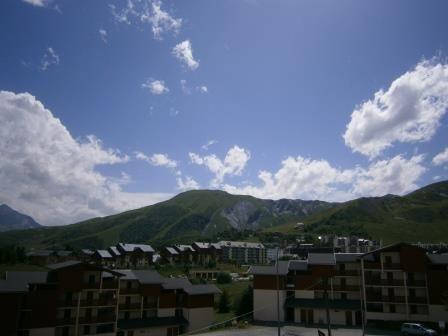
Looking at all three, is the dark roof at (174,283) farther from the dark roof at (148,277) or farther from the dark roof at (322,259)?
the dark roof at (322,259)

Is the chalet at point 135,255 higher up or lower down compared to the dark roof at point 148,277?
higher up

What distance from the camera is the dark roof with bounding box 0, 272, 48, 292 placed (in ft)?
173

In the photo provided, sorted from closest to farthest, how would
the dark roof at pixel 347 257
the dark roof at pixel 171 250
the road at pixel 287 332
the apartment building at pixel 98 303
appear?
the apartment building at pixel 98 303 → the road at pixel 287 332 → the dark roof at pixel 347 257 → the dark roof at pixel 171 250

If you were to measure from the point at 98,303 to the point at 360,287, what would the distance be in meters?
44.8

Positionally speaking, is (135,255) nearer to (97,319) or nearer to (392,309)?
(97,319)

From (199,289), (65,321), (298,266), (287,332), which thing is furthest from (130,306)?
(298,266)

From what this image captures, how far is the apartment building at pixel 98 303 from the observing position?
53.4 m

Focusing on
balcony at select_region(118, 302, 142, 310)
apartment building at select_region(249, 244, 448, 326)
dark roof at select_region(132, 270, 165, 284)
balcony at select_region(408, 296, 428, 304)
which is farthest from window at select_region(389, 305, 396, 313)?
balcony at select_region(118, 302, 142, 310)

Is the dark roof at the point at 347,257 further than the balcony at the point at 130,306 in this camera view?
Yes

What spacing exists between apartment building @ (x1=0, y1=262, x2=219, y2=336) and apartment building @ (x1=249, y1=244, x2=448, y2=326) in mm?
13499

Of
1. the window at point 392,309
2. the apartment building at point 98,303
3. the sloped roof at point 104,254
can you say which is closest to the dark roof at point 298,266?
the apartment building at point 98,303

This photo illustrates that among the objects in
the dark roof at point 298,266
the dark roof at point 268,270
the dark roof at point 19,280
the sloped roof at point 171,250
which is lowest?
the dark roof at point 19,280

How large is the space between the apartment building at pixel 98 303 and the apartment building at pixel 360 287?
1350 centimetres

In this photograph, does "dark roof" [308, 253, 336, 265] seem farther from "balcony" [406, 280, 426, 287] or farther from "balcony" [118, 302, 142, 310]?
"balcony" [118, 302, 142, 310]
